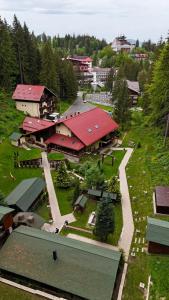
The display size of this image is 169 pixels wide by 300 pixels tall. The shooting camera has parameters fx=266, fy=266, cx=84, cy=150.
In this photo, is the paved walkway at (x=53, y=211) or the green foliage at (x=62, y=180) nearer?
the paved walkway at (x=53, y=211)

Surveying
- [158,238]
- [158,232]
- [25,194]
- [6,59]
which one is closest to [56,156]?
[25,194]

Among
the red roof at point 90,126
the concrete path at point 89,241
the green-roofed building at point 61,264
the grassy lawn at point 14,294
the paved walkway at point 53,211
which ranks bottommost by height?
the grassy lawn at point 14,294

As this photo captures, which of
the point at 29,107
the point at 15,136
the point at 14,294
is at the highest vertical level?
the point at 29,107

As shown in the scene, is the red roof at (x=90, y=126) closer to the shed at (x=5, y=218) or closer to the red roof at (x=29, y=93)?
the red roof at (x=29, y=93)

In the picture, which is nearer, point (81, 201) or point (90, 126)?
point (81, 201)

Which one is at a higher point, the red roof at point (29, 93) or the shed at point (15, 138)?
the red roof at point (29, 93)

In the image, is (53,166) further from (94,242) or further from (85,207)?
(94,242)

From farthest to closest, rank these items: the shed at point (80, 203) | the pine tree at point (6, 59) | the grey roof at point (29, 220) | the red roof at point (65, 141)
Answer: the pine tree at point (6, 59)
the red roof at point (65, 141)
the shed at point (80, 203)
the grey roof at point (29, 220)

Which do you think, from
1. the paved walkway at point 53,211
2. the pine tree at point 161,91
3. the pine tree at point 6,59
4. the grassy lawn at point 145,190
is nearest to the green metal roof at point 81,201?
the paved walkway at point 53,211

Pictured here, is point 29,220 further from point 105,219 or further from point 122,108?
point 122,108
